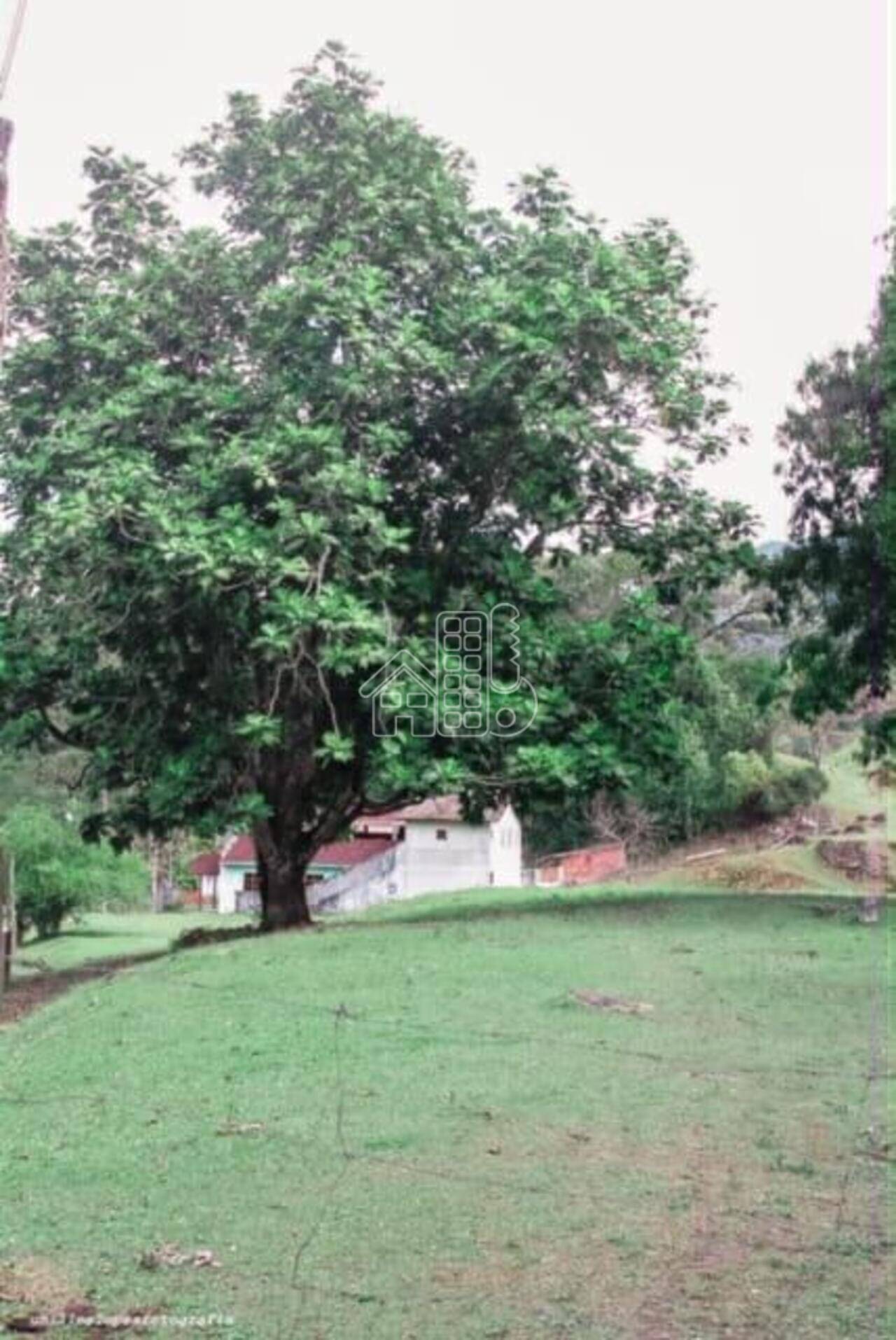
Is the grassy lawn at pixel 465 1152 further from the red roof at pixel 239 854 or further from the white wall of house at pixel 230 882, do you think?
the white wall of house at pixel 230 882

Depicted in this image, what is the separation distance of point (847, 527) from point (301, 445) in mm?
7444

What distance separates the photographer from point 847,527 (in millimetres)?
17859

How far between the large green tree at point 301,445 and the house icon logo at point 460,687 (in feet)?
1.08

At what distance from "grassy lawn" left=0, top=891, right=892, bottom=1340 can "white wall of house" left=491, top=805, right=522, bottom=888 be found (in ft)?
98.1

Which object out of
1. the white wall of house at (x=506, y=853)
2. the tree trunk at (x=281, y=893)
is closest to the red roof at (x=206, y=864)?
the white wall of house at (x=506, y=853)

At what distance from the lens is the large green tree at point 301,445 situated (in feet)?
46.9

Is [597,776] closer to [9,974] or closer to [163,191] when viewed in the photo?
[9,974]

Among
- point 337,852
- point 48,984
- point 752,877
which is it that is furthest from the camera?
point 337,852

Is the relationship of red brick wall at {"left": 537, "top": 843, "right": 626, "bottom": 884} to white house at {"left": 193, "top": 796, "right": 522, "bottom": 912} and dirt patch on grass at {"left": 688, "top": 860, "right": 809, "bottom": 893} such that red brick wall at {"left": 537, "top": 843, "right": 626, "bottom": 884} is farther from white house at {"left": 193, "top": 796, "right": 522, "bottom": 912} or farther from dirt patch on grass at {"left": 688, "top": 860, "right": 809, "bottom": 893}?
dirt patch on grass at {"left": 688, "top": 860, "right": 809, "bottom": 893}

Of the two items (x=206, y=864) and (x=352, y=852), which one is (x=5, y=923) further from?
(x=206, y=864)

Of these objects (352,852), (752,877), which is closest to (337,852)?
(352,852)

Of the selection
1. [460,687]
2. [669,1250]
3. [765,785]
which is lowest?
[669,1250]

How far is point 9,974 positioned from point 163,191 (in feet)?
31.9

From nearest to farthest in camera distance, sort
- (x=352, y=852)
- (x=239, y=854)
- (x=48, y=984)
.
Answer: (x=48, y=984), (x=352, y=852), (x=239, y=854)
